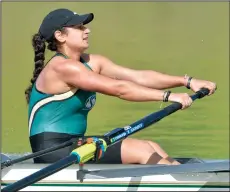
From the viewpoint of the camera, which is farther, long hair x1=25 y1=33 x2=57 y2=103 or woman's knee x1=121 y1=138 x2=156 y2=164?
long hair x1=25 y1=33 x2=57 y2=103

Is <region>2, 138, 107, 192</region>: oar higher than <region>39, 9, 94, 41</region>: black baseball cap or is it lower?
lower

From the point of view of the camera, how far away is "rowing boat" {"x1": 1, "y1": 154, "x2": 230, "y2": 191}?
395 centimetres

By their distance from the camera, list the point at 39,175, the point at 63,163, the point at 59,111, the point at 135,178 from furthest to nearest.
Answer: the point at 59,111, the point at 135,178, the point at 63,163, the point at 39,175

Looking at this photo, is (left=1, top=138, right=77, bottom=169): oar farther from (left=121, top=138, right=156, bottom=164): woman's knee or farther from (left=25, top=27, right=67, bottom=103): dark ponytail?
(left=25, top=27, right=67, bottom=103): dark ponytail

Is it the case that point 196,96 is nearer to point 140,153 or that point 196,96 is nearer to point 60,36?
point 140,153

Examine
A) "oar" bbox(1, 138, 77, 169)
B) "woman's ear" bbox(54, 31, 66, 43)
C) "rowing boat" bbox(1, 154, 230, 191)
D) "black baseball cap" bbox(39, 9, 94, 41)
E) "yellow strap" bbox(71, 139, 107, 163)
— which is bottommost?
"rowing boat" bbox(1, 154, 230, 191)

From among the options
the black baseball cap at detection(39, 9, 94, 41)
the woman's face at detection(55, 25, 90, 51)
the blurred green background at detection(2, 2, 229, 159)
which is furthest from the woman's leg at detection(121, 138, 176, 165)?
the blurred green background at detection(2, 2, 229, 159)

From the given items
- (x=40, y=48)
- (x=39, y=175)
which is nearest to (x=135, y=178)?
(x=39, y=175)

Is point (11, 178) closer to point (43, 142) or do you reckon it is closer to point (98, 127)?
point (43, 142)

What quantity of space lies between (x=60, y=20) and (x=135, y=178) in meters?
1.09

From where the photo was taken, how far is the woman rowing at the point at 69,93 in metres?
4.25

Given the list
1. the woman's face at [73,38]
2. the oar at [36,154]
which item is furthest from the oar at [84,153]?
the woman's face at [73,38]

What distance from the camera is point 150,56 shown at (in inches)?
461

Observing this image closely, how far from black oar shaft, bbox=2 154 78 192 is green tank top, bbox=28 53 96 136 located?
782 millimetres
